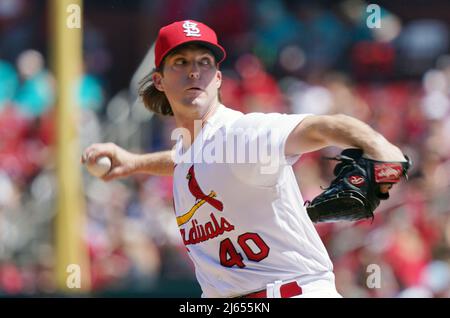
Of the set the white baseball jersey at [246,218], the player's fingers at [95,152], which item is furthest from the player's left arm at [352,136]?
the player's fingers at [95,152]

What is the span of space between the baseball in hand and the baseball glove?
136cm

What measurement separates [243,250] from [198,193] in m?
0.28

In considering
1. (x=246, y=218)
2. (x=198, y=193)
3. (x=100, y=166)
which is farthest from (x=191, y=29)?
(x=100, y=166)

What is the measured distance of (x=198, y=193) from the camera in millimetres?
3291

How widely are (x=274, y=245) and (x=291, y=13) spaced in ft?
21.4

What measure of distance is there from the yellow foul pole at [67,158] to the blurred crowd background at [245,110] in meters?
0.13

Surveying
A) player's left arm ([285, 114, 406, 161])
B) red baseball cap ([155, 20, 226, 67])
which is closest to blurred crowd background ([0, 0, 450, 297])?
red baseball cap ([155, 20, 226, 67])

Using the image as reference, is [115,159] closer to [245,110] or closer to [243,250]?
[243,250]

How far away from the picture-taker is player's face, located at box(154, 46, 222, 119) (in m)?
3.41

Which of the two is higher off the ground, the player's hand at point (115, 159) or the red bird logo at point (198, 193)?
the player's hand at point (115, 159)

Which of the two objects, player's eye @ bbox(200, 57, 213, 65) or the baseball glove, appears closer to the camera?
the baseball glove

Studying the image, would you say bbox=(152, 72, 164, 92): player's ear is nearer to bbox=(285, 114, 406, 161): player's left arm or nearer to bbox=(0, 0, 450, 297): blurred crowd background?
bbox=(285, 114, 406, 161): player's left arm

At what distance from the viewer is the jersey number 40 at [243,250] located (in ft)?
10.5

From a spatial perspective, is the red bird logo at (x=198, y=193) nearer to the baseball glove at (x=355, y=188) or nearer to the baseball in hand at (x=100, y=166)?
the baseball glove at (x=355, y=188)
